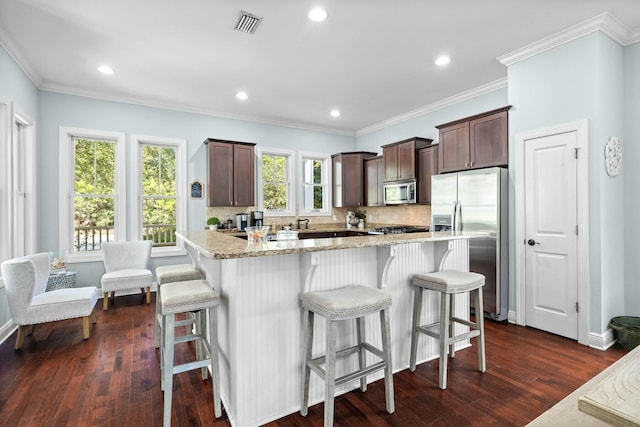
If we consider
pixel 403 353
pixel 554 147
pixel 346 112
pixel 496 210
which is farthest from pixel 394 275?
pixel 346 112

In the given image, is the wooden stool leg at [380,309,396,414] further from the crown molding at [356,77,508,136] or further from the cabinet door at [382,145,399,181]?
the cabinet door at [382,145,399,181]

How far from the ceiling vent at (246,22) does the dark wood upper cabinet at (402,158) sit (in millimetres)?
3193

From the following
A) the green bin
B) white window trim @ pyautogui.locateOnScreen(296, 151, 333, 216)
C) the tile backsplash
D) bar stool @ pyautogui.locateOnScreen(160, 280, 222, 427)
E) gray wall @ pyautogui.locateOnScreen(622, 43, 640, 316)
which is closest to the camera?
bar stool @ pyautogui.locateOnScreen(160, 280, 222, 427)

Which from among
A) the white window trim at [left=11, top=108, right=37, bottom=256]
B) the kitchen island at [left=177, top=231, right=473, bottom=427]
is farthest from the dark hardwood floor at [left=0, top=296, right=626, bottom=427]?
the white window trim at [left=11, top=108, right=37, bottom=256]

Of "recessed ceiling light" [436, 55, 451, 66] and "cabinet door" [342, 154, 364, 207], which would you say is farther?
"cabinet door" [342, 154, 364, 207]

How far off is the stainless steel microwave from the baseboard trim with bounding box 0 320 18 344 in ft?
17.3

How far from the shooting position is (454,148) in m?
4.33

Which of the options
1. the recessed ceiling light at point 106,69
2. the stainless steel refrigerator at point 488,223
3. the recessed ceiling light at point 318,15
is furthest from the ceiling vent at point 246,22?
the stainless steel refrigerator at point 488,223

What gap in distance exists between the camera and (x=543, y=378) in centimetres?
246

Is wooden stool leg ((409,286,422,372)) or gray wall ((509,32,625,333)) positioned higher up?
gray wall ((509,32,625,333))

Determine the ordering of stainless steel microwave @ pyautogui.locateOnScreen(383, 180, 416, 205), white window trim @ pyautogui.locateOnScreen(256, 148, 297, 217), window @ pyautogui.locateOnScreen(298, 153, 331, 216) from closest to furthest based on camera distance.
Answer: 1. stainless steel microwave @ pyautogui.locateOnScreen(383, 180, 416, 205)
2. white window trim @ pyautogui.locateOnScreen(256, 148, 297, 217)
3. window @ pyautogui.locateOnScreen(298, 153, 331, 216)

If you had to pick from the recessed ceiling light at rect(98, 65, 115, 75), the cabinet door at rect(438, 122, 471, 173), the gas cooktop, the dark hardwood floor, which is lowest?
the dark hardwood floor

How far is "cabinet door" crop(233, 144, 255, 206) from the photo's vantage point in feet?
17.8

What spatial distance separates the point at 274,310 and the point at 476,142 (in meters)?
3.36
